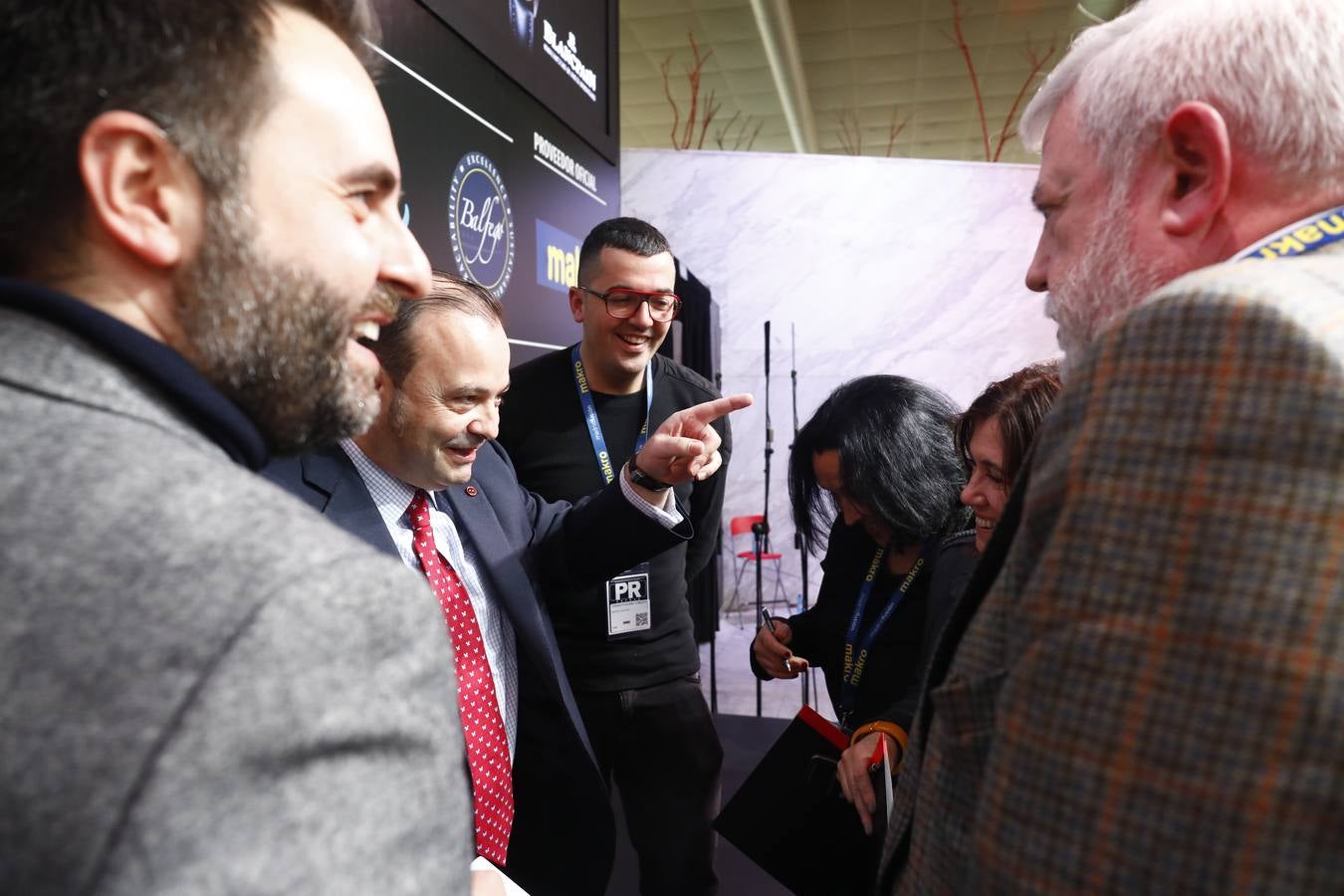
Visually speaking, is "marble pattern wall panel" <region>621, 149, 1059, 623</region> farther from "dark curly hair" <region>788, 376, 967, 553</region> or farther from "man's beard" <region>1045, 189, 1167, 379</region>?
"man's beard" <region>1045, 189, 1167, 379</region>

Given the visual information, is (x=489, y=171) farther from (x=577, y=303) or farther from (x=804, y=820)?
(x=804, y=820)

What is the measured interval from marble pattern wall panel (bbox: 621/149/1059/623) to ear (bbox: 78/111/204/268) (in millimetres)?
5733

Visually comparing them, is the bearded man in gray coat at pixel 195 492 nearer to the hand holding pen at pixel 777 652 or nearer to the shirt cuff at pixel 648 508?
the shirt cuff at pixel 648 508

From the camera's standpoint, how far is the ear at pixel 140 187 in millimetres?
567

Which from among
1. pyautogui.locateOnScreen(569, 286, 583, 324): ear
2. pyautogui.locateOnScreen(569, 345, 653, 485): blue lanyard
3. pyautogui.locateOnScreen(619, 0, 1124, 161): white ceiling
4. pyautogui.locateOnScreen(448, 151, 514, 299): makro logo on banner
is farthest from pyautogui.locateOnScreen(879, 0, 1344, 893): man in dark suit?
pyautogui.locateOnScreen(619, 0, 1124, 161): white ceiling

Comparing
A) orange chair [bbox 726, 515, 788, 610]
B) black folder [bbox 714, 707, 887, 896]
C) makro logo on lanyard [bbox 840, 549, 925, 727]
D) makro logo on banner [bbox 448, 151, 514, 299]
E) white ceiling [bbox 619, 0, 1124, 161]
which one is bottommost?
orange chair [bbox 726, 515, 788, 610]

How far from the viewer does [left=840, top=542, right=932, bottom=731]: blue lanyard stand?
73.7 inches

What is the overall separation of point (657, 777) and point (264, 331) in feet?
5.75

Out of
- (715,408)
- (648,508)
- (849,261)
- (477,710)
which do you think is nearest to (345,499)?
(477,710)

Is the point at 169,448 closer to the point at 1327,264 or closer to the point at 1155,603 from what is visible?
the point at 1155,603

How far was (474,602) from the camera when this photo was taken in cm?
151

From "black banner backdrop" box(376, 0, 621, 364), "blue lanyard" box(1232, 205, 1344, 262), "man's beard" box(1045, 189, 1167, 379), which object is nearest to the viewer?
"blue lanyard" box(1232, 205, 1344, 262)

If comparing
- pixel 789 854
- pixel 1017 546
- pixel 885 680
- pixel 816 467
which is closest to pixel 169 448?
pixel 1017 546

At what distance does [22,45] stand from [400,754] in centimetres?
55
